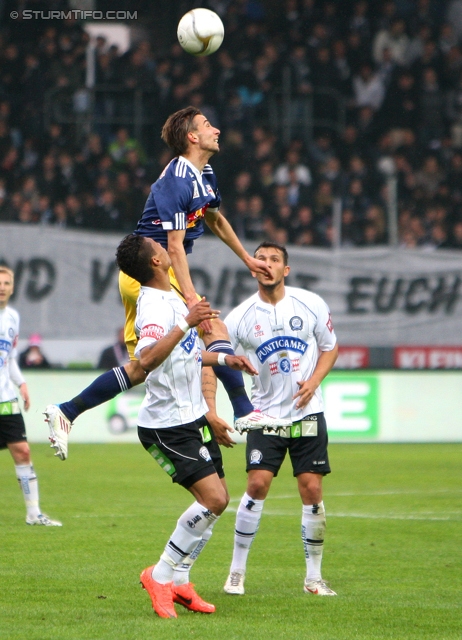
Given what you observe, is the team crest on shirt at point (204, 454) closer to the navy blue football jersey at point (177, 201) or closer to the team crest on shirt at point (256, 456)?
the team crest on shirt at point (256, 456)

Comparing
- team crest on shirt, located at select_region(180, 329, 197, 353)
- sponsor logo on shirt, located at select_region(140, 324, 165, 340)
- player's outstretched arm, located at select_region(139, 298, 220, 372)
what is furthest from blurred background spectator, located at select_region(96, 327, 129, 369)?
player's outstretched arm, located at select_region(139, 298, 220, 372)

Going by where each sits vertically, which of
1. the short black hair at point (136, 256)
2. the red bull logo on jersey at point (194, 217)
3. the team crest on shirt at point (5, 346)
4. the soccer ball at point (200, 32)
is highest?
the soccer ball at point (200, 32)

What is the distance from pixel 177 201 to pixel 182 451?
149 cm

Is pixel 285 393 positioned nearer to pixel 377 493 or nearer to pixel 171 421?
pixel 171 421

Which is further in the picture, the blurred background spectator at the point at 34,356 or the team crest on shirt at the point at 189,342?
the blurred background spectator at the point at 34,356

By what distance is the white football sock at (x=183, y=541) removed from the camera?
540 cm

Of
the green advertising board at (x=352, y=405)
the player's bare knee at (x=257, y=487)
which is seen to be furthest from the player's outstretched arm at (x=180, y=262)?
the green advertising board at (x=352, y=405)

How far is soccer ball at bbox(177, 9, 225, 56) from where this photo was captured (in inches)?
281

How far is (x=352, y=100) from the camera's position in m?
20.5

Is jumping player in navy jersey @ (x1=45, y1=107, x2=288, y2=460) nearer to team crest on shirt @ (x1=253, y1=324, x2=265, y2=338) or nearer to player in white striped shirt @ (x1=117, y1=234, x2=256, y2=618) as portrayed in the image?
player in white striped shirt @ (x1=117, y1=234, x2=256, y2=618)

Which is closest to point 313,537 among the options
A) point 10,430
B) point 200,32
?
point 200,32

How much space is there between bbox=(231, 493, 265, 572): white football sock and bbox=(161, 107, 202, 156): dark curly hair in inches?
85.2

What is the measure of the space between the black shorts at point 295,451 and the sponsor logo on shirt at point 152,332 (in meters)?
1.44

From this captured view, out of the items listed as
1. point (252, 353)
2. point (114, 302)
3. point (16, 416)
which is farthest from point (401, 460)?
point (252, 353)
